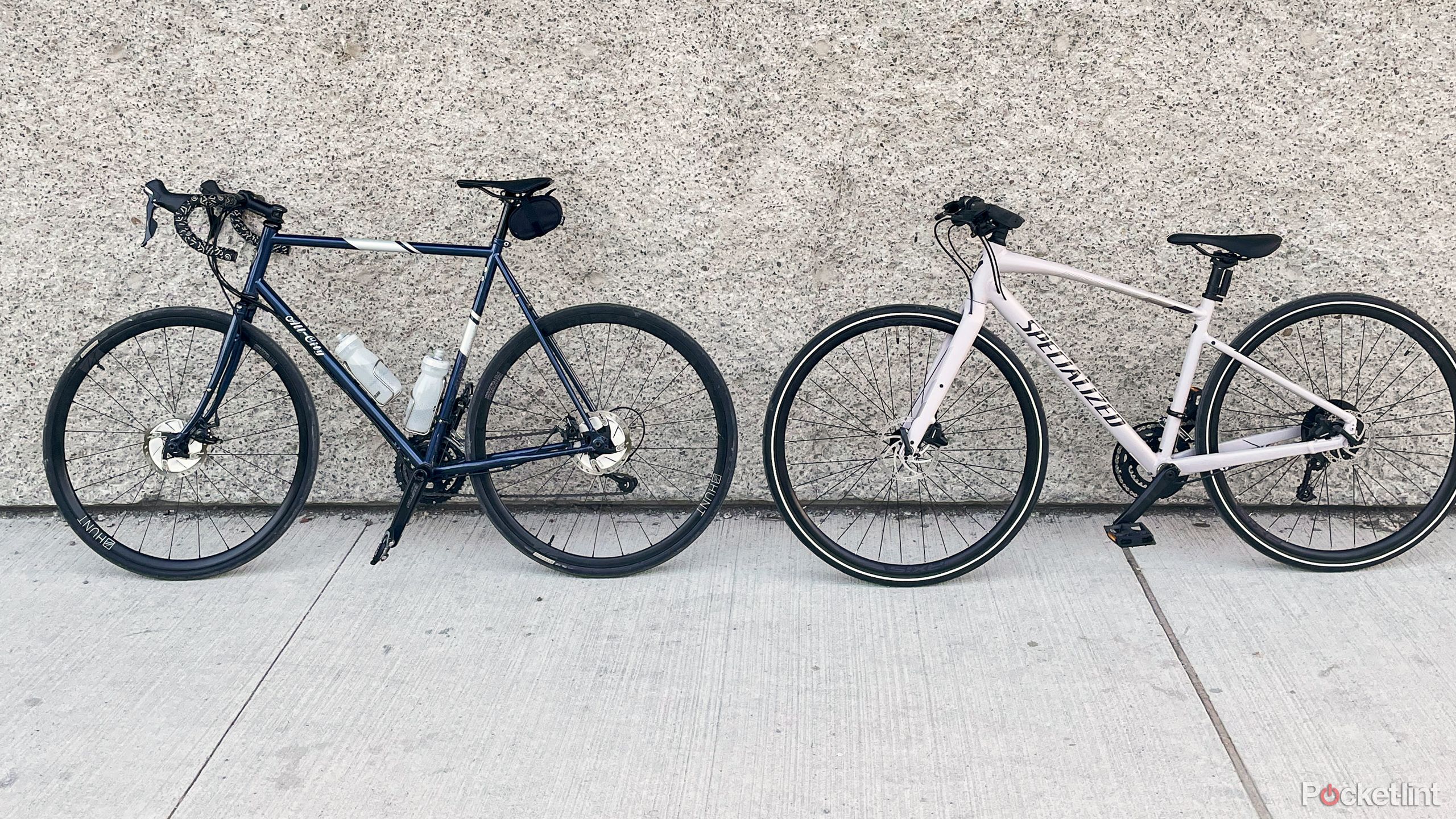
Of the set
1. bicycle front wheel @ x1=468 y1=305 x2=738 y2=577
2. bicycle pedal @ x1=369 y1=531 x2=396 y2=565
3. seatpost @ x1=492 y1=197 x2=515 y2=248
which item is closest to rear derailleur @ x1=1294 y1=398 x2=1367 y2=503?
bicycle front wheel @ x1=468 y1=305 x2=738 y2=577

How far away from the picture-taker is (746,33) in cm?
359

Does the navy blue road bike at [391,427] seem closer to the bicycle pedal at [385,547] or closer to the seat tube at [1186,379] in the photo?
the bicycle pedal at [385,547]

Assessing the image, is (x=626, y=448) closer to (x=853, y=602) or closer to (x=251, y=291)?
(x=853, y=602)

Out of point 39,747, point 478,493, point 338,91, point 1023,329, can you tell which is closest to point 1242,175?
point 1023,329

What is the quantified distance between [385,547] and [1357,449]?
3.05 metres

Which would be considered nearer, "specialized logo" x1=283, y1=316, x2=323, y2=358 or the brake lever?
the brake lever

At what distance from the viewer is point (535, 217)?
344 centimetres

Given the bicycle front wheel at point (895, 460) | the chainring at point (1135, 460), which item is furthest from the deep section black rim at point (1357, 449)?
the bicycle front wheel at point (895, 460)

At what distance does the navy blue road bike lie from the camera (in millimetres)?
3482

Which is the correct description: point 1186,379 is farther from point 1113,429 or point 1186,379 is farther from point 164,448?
point 164,448

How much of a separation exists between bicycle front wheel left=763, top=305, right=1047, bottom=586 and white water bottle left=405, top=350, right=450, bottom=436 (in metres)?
1.05

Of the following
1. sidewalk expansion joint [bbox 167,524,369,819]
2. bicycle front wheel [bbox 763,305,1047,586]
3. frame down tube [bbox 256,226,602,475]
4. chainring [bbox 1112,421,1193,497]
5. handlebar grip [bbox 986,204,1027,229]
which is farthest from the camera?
bicycle front wheel [bbox 763,305,1047,586]

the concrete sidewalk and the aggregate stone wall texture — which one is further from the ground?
the aggregate stone wall texture

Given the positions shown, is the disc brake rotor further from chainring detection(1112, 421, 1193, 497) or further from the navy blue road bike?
chainring detection(1112, 421, 1193, 497)
